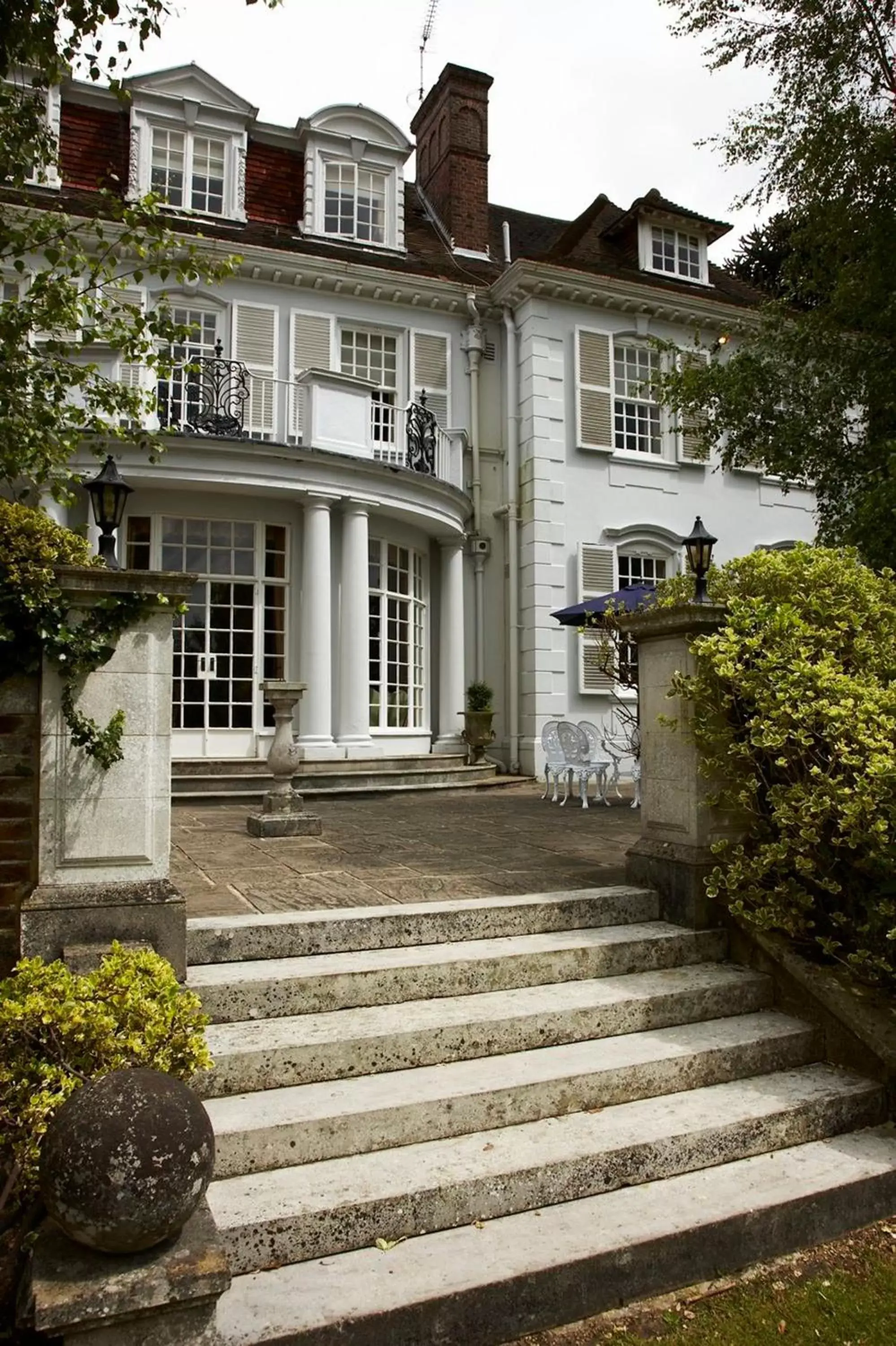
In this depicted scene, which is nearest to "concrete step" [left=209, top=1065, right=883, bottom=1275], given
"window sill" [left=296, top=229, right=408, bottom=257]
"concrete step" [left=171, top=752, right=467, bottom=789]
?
"concrete step" [left=171, top=752, right=467, bottom=789]

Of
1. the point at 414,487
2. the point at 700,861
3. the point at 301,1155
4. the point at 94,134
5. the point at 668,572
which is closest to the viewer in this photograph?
the point at 301,1155

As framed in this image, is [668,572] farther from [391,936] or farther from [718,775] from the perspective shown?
[391,936]

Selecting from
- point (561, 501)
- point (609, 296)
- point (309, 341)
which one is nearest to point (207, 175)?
point (309, 341)

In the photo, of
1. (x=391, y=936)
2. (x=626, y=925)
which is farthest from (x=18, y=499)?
(x=626, y=925)

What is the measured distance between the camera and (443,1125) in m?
3.14

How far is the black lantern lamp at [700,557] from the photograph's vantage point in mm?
4777

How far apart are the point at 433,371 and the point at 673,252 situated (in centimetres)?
552

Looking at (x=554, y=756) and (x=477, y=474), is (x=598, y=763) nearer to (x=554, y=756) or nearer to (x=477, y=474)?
(x=554, y=756)

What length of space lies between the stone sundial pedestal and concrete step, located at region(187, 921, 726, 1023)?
3217mm

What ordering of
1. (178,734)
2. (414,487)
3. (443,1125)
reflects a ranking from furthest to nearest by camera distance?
(414,487)
(178,734)
(443,1125)

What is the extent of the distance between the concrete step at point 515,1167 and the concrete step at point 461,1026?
1.14ft

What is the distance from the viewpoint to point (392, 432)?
14.2 m

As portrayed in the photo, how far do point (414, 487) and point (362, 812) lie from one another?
508 centimetres

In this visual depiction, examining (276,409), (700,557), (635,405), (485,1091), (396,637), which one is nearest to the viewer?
(485,1091)
